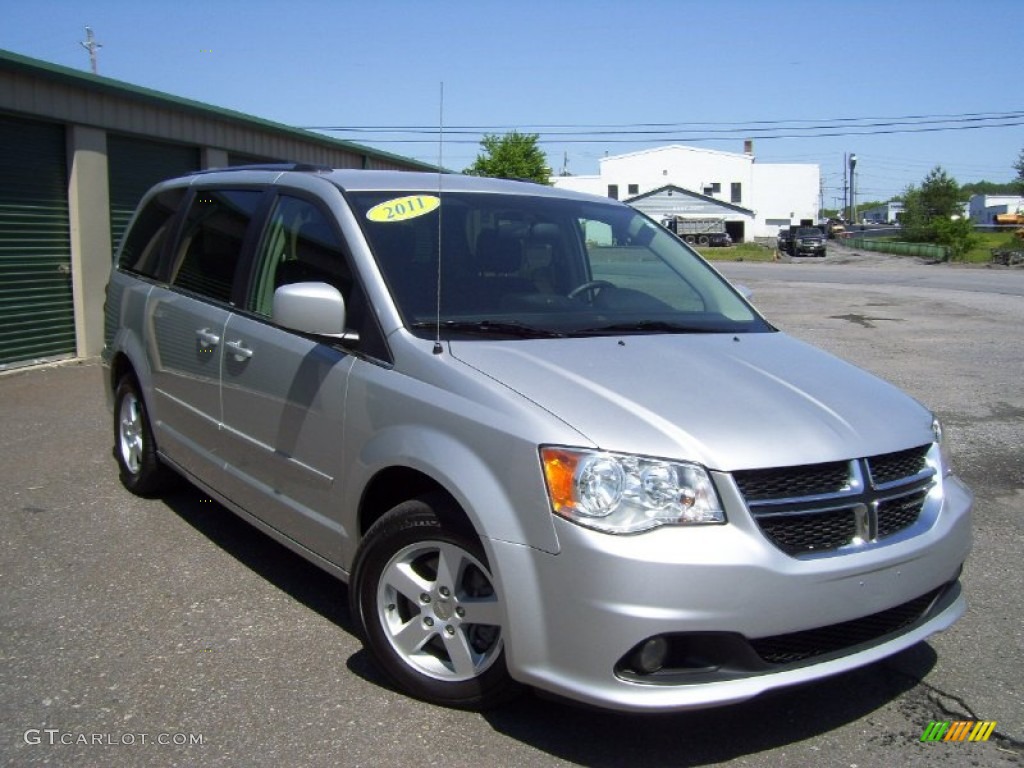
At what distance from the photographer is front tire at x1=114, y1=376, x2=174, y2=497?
559 centimetres

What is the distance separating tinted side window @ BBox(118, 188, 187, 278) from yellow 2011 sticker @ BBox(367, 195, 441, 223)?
200 cm

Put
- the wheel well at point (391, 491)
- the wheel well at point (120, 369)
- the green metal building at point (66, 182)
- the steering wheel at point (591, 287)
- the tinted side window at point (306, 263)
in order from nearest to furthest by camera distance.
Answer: the wheel well at point (391, 491) → the tinted side window at point (306, 263) → the steering wheel at point (591, 287) → the wheel well at point (120, 369) → the green metal building at point (66, 182)

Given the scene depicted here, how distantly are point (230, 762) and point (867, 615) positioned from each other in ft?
6.60

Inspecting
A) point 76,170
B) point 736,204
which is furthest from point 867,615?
point 736,204

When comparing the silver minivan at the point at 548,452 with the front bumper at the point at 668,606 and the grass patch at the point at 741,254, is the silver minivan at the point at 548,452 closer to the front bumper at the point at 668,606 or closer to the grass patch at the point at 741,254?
the front bumper at the point at 668,606

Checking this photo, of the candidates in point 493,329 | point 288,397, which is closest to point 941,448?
point 493,329

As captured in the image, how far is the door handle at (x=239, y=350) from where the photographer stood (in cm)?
425

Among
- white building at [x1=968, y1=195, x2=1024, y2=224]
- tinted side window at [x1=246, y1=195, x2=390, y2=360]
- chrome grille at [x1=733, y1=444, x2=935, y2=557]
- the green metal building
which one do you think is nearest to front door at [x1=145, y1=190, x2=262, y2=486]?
tinted side window at [x1=246, y1=195, x2=390, y2=360]

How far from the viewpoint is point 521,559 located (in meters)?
2.89

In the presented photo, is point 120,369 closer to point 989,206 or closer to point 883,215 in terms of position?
point 989,206

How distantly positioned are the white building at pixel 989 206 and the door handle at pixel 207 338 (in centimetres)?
Answer: 13908

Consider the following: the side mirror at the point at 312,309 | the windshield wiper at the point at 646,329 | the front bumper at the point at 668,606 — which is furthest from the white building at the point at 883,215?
the front bumper at the point at 668,606

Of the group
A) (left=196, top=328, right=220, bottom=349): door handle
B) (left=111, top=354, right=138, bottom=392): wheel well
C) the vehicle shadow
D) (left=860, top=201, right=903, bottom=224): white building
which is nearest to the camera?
the vehicle shadow

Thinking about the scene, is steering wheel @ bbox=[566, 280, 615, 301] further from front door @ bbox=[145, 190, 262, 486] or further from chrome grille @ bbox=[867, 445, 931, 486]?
front door @ bbox=[145, 190, 262, 486]
